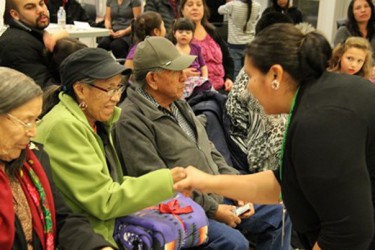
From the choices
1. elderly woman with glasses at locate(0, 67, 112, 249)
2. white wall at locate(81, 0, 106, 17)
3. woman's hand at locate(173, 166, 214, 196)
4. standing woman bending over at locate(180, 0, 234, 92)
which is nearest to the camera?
elderly woman with glasses at locate(0, 67, 112, 249)

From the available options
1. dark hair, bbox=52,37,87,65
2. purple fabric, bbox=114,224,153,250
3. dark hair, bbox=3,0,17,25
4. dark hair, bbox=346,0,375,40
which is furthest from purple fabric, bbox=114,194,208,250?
dark hair, bbox=346,0,375,40

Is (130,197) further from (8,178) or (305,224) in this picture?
(305,224)

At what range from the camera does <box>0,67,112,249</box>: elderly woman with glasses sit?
1.74m

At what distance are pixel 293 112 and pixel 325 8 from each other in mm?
7313

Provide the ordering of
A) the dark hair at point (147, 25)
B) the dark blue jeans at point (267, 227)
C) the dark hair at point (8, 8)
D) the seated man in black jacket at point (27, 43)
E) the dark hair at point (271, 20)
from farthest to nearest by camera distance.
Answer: the dark hair at point (147, 25)
the dark hair at point (271, 20)
the dark hair at point (8, 8)
the seated man in black jacket at point (27, 43)
the dark blue jeans at point (267, 227)

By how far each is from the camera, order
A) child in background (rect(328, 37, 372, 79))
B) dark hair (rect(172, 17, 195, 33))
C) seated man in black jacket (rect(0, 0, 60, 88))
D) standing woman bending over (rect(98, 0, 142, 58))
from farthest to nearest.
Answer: standing woman bending over (rect(98, 0, 142, 58)), dark hair (rect(172, 17, 195, 33)), child in background (rect(328, 37, 372, 79)), seated man in black jacket (rect(0, 0, 60, 88))

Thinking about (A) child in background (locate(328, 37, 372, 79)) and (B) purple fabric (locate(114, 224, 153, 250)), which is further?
(A) child in background (locate(328, 37, 372, 79))

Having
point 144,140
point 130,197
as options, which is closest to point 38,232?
point 130,197

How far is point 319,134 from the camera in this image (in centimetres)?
143

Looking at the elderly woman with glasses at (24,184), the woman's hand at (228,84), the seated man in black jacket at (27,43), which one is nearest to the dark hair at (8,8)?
the seated man in black jacket at (27,43)

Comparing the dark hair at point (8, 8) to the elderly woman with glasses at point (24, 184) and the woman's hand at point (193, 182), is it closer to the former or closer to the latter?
the elderly woman with glasses at point (24, 184)

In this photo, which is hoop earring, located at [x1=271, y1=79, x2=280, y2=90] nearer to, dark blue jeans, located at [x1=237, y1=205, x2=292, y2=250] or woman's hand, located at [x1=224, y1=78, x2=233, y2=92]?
dark blue jeans, located at [x1=237, y1=205, x2=292, y2=250]

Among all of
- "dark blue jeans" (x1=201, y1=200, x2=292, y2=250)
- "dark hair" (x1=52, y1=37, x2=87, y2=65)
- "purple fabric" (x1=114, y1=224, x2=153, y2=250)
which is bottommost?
"dark blue jeans" (x1=201, y1=200, x2=292, y2=250)

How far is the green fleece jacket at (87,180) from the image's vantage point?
2.07 metres
